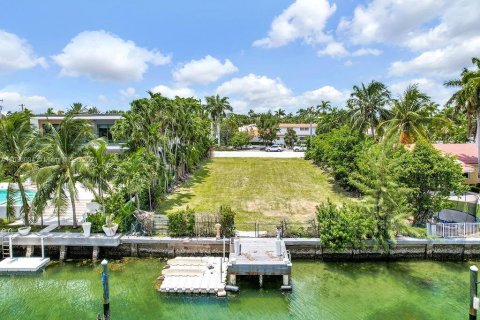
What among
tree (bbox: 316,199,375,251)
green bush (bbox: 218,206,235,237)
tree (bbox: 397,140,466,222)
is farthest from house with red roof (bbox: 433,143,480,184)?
green bush (bbox: 218,206,235,237)

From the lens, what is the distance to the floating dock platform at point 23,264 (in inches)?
661

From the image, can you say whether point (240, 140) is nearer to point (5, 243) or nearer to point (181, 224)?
point (181, 224)

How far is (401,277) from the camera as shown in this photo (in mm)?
16609

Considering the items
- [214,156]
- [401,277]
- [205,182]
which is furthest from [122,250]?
[214,156]

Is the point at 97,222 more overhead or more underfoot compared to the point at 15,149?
more underfoot

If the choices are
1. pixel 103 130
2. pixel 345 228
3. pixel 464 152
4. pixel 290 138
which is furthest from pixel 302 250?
pixel 290 138

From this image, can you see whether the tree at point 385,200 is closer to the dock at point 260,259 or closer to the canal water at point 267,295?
the canal water at point 267,295

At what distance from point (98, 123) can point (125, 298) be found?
2740cm

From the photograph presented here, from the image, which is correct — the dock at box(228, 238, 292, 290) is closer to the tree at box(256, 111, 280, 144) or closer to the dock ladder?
the dock ladder

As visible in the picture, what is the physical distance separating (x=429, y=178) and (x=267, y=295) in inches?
442

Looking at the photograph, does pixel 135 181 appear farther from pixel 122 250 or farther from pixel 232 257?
pixel 232 257

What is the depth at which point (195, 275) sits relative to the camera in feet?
51.9

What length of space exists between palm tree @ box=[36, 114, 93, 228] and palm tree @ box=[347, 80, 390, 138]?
954 inches

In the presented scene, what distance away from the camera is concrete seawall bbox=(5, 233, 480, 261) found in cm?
1827
